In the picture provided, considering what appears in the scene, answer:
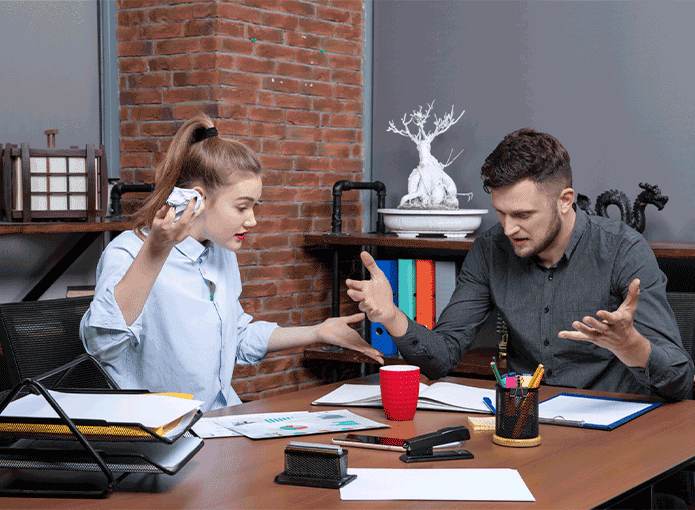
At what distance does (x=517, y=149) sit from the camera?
6.70 feet

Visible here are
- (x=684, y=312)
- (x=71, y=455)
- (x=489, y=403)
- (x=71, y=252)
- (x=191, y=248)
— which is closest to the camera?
(x=71, y=455)

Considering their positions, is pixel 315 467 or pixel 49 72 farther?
pixel 49 72

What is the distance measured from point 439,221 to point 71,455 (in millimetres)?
2095

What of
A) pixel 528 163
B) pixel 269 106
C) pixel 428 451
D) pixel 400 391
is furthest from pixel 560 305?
pixel 269 106

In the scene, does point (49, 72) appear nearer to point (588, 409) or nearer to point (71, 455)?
point (71, 455)

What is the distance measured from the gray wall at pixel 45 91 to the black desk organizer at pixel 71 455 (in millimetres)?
1749

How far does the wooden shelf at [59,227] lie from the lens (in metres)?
2.43

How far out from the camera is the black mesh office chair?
1.67m

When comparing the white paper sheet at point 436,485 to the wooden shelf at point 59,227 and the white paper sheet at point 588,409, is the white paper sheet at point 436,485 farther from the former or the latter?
the wooden shelf at point 59,227

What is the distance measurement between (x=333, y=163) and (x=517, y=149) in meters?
1.50

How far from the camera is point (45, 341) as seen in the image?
1.75m

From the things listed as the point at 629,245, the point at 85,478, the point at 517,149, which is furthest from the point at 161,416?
the point at 629,245

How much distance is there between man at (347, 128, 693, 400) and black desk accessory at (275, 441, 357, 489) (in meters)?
0.68

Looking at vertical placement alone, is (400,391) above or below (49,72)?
below
